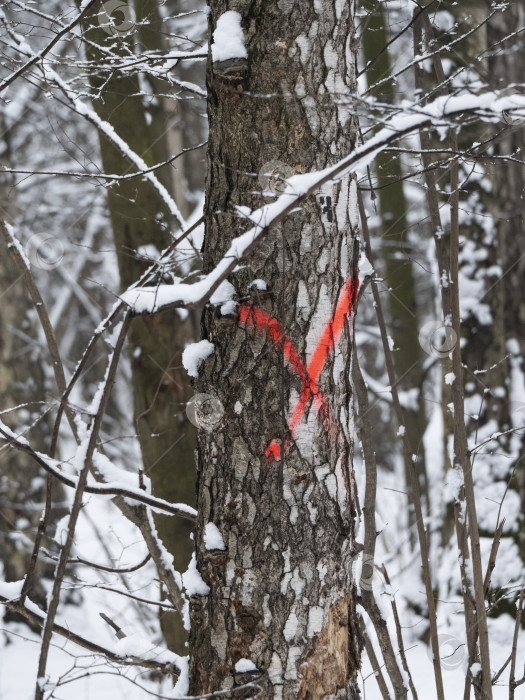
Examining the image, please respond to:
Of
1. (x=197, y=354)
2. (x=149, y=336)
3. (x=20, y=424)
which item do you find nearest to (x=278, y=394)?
(x=197, y=354)

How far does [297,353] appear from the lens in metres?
1.40

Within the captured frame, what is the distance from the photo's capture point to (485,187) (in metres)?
4.04

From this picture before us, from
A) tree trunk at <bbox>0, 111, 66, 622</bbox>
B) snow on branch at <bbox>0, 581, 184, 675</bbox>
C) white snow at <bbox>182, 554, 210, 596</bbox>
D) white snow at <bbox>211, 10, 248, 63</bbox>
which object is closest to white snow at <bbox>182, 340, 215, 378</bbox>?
white snow at <bbox>182, 554, 210, 596</bbox>

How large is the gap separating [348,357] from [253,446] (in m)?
0.30

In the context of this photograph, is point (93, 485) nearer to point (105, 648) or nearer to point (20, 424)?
point (105, 648)

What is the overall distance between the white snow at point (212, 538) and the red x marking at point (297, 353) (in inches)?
7.9

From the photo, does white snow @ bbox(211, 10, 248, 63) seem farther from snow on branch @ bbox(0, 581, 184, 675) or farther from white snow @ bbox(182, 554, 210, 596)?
snow on branch @ bbox(0, 581, 184, 675)

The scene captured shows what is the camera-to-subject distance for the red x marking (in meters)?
1.39

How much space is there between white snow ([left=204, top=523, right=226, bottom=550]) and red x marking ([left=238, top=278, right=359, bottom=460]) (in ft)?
0.66

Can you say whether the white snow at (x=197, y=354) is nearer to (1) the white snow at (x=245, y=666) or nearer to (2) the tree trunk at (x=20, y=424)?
Result: (1) the white snow at (x=245, y=666)

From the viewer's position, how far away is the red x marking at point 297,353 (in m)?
1.39

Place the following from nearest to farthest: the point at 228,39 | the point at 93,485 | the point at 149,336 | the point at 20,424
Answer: the point at 228,39 → the point at 93,485 → the point at 149,336 → the point at 20,424

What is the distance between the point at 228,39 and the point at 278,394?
74cm

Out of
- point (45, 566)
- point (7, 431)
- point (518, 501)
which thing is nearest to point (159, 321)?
point (7, 431)
